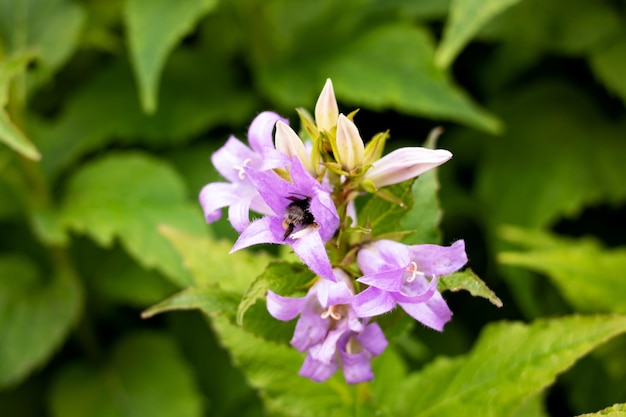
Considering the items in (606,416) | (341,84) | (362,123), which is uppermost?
(606,416)

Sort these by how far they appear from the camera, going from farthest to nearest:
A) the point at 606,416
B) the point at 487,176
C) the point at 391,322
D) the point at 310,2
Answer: the point at 310,2
the point at 487,176
the point at 391,322
the point at 606,416

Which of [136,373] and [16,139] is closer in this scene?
[16,139]

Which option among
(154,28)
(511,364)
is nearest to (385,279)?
(511,364)

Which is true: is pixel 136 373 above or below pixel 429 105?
below

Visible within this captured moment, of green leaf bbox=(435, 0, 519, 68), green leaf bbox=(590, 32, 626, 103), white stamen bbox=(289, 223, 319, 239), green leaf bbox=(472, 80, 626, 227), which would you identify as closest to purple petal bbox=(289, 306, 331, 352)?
white stamen bbox=(289, 223, 319, 239)

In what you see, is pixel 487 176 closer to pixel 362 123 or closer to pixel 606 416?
pixel 362 123

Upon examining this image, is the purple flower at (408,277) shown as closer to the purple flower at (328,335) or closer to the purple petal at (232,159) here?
the purple flower at (328,335)

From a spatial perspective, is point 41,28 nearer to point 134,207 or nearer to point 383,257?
point 134,207

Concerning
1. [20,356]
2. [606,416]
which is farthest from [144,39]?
[606,416]
